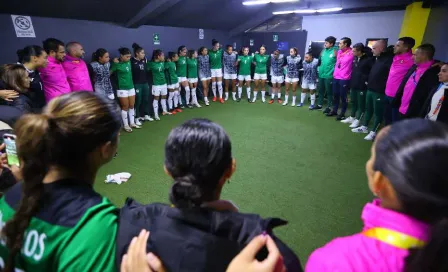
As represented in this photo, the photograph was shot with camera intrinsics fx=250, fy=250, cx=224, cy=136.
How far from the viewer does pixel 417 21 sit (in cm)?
648

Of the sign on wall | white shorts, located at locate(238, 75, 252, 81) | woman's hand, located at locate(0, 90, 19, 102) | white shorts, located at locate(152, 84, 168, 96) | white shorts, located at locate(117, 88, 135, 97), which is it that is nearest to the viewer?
woman's hand, located at locate(0, 90, 19, 102)

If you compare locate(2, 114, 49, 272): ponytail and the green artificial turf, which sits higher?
locate(2, 114, 49, 272): ponytail

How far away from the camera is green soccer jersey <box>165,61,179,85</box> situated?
218 inches

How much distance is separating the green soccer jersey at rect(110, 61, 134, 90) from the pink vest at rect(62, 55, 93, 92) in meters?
0.70

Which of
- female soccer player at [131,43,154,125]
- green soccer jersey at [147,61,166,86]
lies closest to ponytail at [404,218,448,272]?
female soccer player at [131,43,154,125]

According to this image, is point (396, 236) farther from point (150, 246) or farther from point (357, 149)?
point (357, 149)

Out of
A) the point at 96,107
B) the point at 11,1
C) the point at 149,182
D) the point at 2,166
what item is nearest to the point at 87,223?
the point at 96,107

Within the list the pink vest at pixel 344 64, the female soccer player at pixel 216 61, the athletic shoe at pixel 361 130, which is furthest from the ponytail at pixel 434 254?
the female soccer player at pixel 216 61

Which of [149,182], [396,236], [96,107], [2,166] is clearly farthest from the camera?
[149,182]

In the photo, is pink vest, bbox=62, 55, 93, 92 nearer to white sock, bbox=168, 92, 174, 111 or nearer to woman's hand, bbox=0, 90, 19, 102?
woman's hand, bbox=0, 90, 19, 102

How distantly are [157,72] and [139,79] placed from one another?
18.3 inches


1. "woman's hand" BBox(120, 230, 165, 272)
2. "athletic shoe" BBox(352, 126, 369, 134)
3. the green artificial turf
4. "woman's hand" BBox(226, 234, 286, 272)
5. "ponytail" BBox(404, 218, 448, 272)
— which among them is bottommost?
the green artificial turf

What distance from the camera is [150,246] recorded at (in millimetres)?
660

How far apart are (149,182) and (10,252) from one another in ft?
7.13
